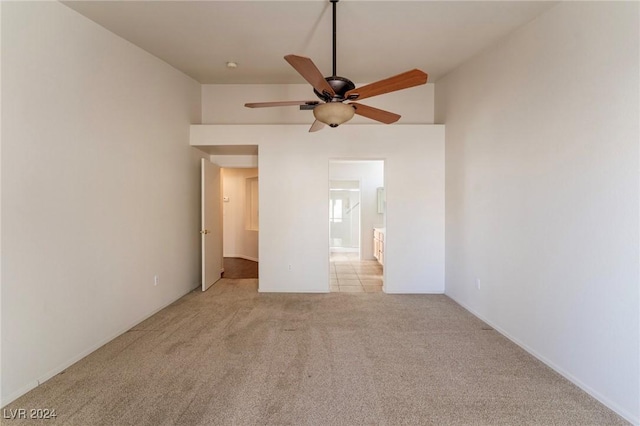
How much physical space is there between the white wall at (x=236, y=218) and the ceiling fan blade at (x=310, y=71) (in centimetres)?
530

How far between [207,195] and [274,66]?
7.09 feet

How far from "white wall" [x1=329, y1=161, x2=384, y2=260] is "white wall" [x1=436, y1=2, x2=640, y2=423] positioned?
3625mm

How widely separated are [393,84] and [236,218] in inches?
245

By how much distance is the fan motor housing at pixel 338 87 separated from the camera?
2170 millimetres

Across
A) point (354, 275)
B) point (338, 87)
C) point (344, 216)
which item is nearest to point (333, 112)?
point (338, 87)

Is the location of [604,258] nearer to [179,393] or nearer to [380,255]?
[179,393]

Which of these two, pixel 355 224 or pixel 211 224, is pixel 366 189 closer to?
pixel 355 224

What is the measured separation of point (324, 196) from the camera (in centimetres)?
421

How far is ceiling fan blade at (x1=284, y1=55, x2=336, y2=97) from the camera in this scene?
171 centimetres

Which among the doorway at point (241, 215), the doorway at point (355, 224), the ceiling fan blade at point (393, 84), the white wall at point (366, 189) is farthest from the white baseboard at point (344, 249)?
the ceiling fan blade at point (393, 84)

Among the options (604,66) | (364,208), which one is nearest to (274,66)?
(604,66)

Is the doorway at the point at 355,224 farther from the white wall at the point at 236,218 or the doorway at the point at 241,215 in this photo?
the white wall at the point at 236,218

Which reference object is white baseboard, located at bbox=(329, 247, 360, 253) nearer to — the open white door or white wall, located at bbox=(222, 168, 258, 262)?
white wall, located at bbox=(222, 168, 258, 262)

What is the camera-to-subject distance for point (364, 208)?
7.03 meters
